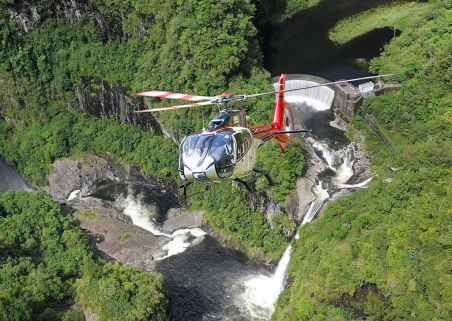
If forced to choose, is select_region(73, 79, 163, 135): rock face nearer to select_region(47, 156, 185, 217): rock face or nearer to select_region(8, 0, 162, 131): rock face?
select_region(8, 0, 162, 131): rock face

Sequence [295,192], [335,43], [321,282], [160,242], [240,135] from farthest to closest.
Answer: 1. [335,43]
2. [160,242]
3. [295,192]
4. [321,282]
5. [240,135]

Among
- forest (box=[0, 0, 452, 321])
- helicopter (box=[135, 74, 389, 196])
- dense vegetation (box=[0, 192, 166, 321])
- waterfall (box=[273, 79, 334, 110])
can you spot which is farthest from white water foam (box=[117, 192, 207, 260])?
helicopter (box=[135, 74, 389, 196])

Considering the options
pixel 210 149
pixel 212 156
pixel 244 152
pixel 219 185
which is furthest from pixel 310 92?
pixel 212 156

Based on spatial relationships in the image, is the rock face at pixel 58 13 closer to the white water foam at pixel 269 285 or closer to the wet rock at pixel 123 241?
the wet rock at pixel 123 241

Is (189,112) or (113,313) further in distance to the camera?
(189,112)

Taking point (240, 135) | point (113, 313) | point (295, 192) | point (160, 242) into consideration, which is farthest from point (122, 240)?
point (240, 135)

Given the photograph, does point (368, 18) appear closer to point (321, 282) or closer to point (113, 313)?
point (321, 282)

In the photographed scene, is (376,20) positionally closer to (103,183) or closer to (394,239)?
(103,183)
